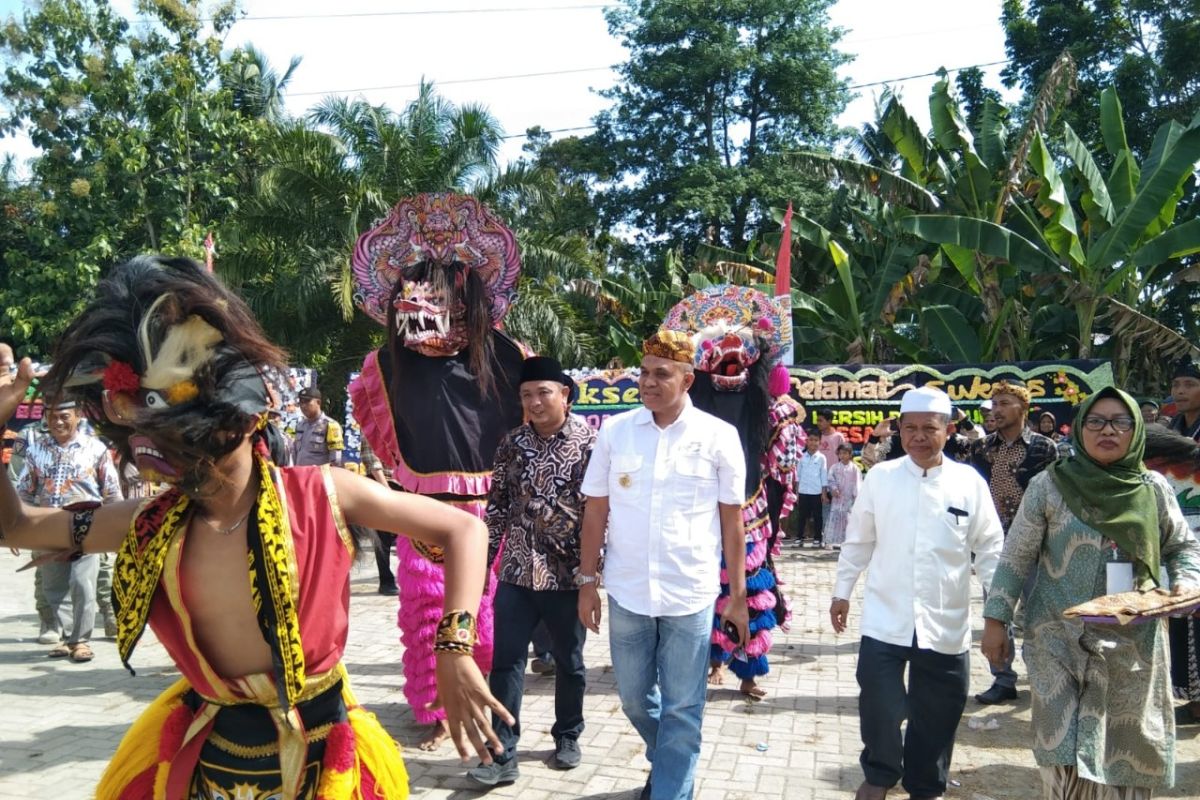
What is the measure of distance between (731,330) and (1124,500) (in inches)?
115

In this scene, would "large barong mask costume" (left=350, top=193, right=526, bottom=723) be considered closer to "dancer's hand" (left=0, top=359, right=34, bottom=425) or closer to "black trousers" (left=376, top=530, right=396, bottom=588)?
"dancer's hand" (left=0, top=359, right=34, bottom=425)

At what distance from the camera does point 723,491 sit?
13.8ft

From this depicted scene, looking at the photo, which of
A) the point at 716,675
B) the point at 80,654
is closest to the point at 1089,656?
the point at 716,675

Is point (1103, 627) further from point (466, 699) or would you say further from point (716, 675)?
point (716, 675)

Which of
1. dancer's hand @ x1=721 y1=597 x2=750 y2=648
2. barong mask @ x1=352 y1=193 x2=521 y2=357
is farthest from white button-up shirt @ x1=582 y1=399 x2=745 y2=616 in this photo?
barong mask @ x1=352 y1=193 x2=521 y2=357

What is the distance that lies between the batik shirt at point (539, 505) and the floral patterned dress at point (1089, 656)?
75.2 inches

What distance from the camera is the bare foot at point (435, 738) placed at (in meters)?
5.07

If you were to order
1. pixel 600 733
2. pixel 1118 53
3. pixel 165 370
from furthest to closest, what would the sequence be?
pixel 1118 53, pixel 600 733, pixel 165 370

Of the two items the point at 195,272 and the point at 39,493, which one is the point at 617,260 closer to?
the point at 39,493

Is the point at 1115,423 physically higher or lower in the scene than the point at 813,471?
higher

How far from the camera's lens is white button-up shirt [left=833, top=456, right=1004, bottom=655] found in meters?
4.15

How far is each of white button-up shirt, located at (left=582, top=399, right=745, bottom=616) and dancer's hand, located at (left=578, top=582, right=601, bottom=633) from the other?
19 cm

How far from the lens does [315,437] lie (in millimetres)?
→ 9312

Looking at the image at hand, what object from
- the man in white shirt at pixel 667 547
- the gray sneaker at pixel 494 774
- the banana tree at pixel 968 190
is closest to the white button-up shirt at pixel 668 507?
the man in white shirt at pixel 667 547
